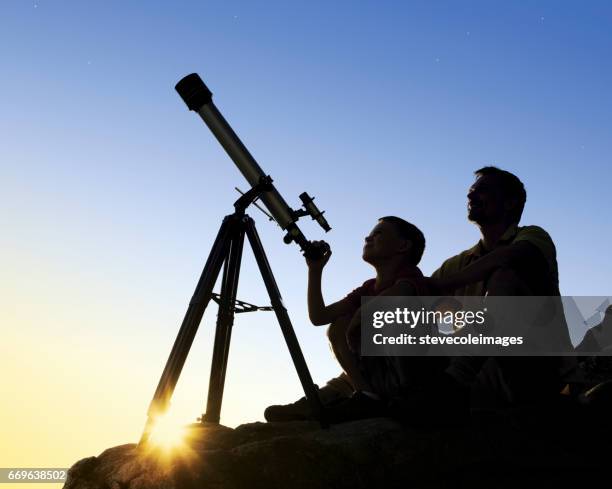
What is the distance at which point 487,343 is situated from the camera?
4.84 m

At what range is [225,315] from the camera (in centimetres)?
639

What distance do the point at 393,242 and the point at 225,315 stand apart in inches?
78.8

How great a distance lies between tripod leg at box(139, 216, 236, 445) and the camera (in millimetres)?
5196

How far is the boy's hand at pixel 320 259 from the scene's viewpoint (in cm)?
614

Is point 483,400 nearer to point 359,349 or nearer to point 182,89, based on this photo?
point 359,349

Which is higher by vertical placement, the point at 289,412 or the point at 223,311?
the point at 223,311

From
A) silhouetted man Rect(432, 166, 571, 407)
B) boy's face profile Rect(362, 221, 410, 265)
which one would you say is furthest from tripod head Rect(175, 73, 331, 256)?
silhouetted man Rect(432, 166, 571, 407)

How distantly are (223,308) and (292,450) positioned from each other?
2.53 m

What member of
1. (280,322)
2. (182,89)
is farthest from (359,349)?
(182,89)

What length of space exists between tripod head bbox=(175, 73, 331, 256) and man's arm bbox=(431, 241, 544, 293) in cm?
190

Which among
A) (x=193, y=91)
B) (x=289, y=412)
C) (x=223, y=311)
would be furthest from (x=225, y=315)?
(x=193, y=91)

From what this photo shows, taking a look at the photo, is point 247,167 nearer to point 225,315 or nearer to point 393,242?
point 225,315

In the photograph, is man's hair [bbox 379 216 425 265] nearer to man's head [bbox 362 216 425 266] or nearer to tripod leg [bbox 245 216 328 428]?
man's head [bbox 362 216 425 266]

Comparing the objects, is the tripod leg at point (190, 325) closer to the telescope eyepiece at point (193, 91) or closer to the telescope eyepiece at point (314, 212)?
the telescope eyepiece at point (314, 212)
